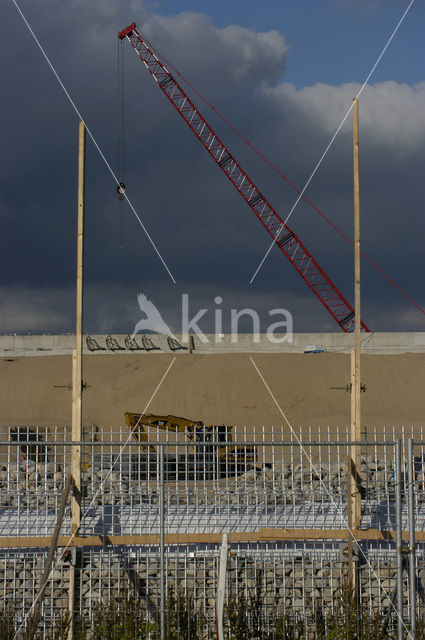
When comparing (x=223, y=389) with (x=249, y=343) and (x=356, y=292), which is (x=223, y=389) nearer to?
(x=249, y=343)

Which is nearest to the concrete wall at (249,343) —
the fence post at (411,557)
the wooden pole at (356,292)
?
the wooden pole at (356,292)

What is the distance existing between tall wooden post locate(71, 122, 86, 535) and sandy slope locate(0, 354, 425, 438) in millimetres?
21916

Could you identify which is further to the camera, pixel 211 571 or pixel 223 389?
pixel 223 389

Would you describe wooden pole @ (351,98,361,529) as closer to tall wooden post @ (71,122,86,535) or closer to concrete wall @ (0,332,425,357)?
tall wooden post @ (71,122,86,535)

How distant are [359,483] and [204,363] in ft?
95.7

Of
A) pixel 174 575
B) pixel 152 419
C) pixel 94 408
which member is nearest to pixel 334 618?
pixel 174 575

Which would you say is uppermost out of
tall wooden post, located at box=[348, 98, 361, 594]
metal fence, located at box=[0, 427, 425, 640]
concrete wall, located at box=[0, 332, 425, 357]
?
concrete wall, located at box=[0, 332, 425, 357]

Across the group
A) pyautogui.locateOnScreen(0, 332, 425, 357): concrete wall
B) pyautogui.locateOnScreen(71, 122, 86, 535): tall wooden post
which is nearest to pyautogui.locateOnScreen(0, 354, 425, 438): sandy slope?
pyautogui.locateOnScreen(0, 332, 425, 357): concrete wall

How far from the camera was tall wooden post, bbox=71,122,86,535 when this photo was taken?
9.13m

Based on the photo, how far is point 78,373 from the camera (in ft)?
31.2

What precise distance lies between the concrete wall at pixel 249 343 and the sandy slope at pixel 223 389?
2822mm

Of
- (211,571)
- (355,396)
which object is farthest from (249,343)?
(211,571)

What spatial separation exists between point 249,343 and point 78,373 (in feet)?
115

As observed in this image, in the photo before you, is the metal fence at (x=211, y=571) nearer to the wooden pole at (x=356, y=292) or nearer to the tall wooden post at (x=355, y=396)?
the tall wooden post at (x=355, y=396)
